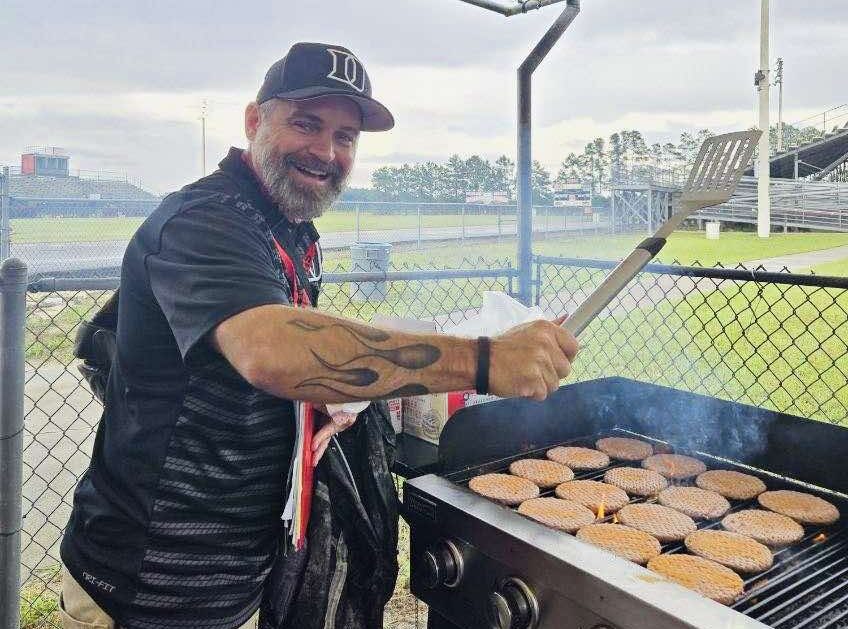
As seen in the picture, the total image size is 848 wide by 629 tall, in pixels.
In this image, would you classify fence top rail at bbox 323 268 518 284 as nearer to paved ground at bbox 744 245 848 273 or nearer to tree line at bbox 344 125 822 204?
tree line at bbox 344 125 822 204

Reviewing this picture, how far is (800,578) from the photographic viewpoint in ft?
4.83

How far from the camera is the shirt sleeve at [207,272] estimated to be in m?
1.12

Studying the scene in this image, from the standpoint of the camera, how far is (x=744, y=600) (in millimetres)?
1348

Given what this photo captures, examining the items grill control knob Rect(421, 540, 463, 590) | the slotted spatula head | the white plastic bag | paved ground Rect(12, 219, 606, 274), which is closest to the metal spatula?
the slotted spatula head

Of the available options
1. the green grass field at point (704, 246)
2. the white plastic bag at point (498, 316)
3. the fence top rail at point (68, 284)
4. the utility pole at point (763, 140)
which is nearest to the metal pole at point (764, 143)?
the utility pole at point (763, 140)

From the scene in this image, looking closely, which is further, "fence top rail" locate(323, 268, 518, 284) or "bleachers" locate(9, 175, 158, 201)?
"bleachers" locate(9, 175, 158, 201)

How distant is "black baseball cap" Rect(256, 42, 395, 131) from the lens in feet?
5.10

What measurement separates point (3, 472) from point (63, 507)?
2.61m

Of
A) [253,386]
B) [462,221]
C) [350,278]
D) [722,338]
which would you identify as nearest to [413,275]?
[350,278]

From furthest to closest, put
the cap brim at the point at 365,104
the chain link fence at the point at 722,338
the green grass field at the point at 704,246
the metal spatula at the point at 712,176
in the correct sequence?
the chain link fence at the point at 722,338 → the green grass field at the point at 704,246 → the metal spatula at the point at 712,176 → the cap brim at the point at 365,104

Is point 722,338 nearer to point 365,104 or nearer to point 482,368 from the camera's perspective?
point 365,104

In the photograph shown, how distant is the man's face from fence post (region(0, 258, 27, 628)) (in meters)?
0.81

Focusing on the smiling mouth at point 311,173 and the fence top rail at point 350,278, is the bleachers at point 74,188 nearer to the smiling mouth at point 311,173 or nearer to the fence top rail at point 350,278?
the fence top rail at point 350,278

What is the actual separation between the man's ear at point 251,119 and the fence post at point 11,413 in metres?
0.76
